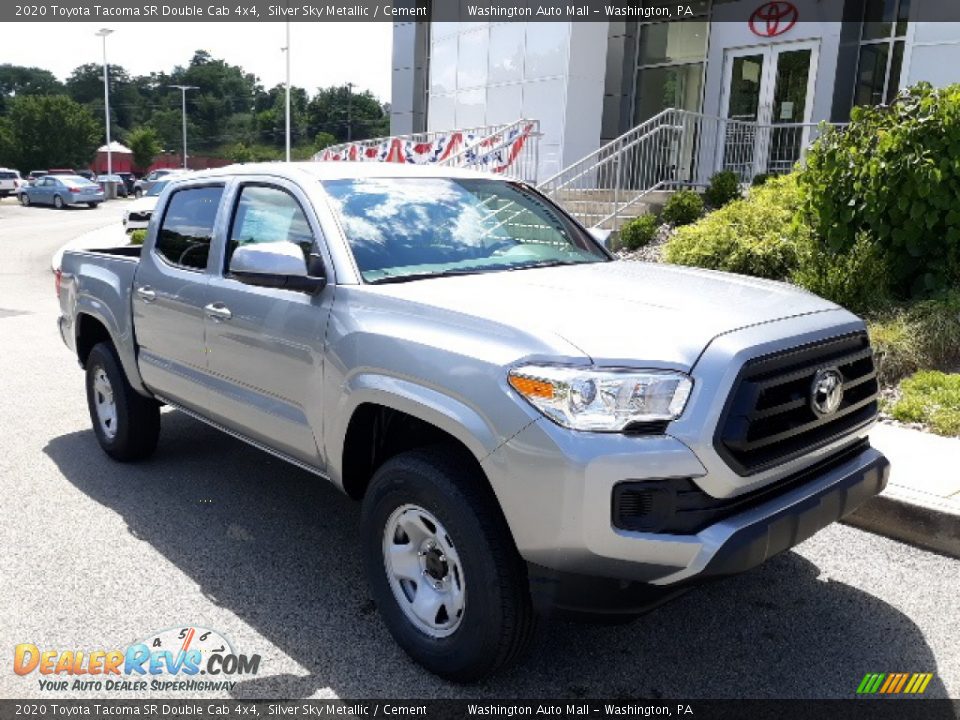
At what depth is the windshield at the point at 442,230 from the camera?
3.67 metres

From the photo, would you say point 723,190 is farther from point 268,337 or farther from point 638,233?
point 268,337

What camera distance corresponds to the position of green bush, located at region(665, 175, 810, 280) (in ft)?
28.1

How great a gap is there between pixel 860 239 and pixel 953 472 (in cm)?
325

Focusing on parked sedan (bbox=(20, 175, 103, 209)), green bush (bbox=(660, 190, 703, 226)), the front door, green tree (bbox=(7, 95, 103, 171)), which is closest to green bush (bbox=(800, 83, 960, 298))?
green bush (bbox=(660, 190, 703, 226))

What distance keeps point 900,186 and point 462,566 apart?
607 cm

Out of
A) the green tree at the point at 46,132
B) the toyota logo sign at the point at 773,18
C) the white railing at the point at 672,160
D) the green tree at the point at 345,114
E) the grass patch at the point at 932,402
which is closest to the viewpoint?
the grass patch at the point at 932,402

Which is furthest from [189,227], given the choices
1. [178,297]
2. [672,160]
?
[672,160]

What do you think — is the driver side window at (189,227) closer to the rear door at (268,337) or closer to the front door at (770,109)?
the rear door at (268,337)

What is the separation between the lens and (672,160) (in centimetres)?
1468

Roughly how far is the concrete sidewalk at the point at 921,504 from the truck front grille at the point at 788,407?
1.34m

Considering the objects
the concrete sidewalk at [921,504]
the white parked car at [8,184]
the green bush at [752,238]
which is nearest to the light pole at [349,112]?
the white parked car at [8,184]

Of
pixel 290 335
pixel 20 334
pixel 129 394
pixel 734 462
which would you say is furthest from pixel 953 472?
pixel 20 334

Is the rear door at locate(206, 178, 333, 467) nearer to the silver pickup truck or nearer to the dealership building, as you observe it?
the silver pickup truck
